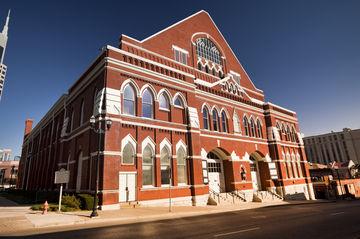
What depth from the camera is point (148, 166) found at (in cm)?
1809

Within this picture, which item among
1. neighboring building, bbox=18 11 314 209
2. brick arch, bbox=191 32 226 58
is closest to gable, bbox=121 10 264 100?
brick arch, bbox=191 32 226 58

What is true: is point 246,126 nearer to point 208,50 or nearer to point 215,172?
point 215,172

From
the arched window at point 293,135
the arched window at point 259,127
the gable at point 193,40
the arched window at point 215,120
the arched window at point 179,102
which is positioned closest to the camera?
the arched window at point 179,102

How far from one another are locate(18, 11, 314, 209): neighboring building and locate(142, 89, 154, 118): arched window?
89 millimetres

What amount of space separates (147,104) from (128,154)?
482cm

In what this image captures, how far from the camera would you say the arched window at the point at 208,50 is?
98.4 ft

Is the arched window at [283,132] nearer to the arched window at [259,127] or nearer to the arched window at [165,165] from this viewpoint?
the arched window at [259,127]

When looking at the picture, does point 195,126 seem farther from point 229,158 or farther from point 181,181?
point 229,158

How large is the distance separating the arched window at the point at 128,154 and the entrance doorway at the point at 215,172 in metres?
10.8

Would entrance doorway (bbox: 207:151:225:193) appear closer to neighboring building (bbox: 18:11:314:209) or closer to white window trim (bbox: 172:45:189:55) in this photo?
neighboring building (bbox: 18:11:314:209)

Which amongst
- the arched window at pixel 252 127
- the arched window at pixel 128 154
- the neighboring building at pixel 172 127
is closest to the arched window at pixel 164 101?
the neighboring building at pixel 172 127

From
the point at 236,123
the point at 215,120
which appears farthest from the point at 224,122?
the point at 236,123

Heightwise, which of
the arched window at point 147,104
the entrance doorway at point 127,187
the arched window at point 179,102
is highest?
the arched window at point 179,102

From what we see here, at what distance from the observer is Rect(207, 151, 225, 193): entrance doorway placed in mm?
24875
